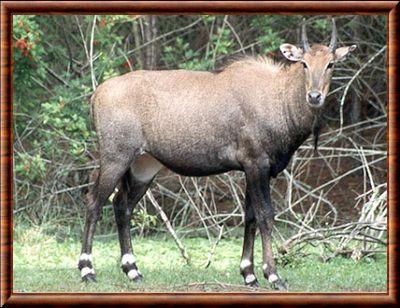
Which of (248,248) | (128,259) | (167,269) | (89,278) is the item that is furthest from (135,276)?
(248,248)

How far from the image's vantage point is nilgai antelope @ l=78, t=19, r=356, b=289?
10281mm

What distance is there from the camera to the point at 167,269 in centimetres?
1169

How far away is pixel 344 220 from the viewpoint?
15.3 metres

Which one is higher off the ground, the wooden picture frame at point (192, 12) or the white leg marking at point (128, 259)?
the wooden picture frame at point (192, 12)

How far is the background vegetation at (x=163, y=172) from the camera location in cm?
1459

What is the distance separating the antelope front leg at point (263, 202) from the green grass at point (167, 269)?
308 mm

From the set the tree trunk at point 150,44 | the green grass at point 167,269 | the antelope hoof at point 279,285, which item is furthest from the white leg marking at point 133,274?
the tree trunk at point 150,44

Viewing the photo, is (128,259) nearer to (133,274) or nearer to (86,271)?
(133,274)

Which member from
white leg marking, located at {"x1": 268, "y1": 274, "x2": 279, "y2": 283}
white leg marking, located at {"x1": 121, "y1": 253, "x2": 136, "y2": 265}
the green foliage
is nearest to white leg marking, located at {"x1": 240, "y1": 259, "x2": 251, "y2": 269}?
white leg marking, located at {"x1": 268, "y1": 274, "x2": 279, "y2": 283}

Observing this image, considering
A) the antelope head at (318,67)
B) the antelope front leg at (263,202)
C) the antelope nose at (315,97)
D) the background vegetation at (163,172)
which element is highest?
the antelope head at (318,67)

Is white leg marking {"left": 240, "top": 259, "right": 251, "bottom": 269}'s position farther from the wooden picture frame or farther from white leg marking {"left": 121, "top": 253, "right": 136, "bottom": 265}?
the wooden picture frame

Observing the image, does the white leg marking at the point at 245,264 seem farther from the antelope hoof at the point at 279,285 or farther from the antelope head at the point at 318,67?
the antelope head at the point at 318,67
